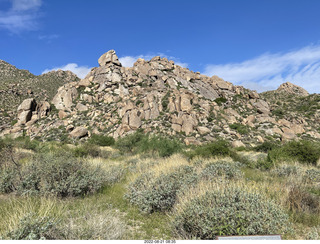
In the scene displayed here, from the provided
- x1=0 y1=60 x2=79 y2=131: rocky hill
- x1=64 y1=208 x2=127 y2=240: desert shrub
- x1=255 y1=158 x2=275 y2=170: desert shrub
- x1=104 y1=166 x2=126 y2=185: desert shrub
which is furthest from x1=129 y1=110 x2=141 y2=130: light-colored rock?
x1=64 y1=208 x2=127 y2=240: desert shrub

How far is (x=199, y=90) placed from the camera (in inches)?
2384

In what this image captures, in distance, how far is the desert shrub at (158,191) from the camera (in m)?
6.66

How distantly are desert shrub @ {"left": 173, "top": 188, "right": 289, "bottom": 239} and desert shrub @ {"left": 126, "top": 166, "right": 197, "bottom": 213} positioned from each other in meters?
1.68

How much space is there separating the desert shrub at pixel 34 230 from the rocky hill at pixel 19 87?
57.9 meters

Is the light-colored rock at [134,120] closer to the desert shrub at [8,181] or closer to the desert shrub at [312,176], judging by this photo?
the desert shrub at [8,181]

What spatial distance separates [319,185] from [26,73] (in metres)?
107

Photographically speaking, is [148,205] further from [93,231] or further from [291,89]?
[291,89]

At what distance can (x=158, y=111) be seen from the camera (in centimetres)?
4762

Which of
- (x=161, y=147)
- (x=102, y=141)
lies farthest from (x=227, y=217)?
(x=102, y=141)

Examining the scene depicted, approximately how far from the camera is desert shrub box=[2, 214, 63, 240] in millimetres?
3547

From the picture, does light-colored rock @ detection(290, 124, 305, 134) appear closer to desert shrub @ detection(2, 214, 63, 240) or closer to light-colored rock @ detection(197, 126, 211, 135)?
light-colored rock @ detection(197, 126, 211, 135)

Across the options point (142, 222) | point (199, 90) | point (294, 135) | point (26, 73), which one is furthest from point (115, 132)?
point (26, 73)

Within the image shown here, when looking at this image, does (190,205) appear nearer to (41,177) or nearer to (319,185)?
(41,177)

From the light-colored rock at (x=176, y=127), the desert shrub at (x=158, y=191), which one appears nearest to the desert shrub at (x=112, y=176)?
the desert shrub at (x=158, y=191)
